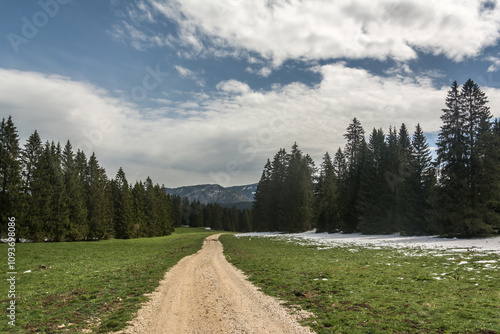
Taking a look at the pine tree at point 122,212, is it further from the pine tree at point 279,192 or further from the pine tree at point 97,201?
the pine tree at point 279,192

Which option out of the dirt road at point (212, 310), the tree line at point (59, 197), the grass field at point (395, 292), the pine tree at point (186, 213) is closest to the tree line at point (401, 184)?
the grass field at point (395, 292)

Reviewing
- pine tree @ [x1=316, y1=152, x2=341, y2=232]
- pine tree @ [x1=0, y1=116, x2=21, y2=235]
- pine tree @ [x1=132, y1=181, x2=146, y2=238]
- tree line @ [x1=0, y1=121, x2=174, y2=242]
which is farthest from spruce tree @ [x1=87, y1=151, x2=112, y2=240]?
pine tree @ [x1=316, y1=152, x2=341, y2=232]

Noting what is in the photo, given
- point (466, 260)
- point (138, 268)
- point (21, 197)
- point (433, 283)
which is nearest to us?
point (433, 283)

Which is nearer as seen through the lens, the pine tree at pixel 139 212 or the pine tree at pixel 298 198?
the pine tree at pixel 298 198

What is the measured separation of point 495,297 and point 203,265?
56.0 ft

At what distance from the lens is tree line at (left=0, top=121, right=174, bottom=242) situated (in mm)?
44781

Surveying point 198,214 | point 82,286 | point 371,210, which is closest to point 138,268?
point 82,286

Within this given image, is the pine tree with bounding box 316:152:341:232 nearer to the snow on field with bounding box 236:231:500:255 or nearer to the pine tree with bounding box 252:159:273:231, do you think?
the pine tree with bounding box 252:159:273:231

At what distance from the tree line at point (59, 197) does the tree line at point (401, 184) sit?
39.4m

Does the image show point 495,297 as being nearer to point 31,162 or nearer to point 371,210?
point 371,210

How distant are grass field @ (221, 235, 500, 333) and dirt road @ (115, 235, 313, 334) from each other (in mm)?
872

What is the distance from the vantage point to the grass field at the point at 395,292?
7.96 m

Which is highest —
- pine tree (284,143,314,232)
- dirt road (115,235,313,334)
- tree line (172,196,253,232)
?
pine tree (284,143,314,232)

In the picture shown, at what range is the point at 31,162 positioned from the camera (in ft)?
165
